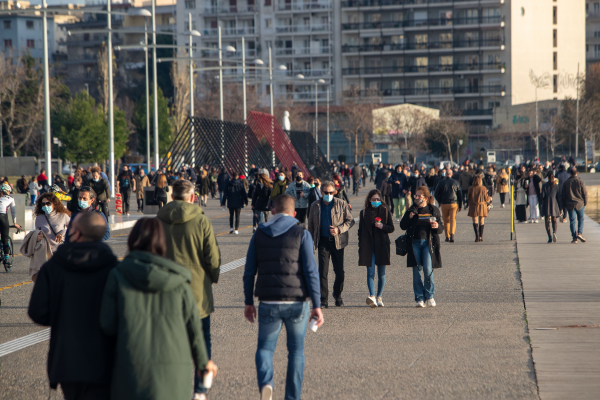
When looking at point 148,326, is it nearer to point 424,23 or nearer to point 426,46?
point 424,23

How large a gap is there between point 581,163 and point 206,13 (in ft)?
179

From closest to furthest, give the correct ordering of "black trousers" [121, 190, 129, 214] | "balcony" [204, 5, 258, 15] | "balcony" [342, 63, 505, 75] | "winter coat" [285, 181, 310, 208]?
"winter coat" [285, 181, 310, 208] → "black trousers" [121, 190, 129, 214] → "balcony" [342, 63, 505, 75] → "balcony" [204, 5, 258, 15]

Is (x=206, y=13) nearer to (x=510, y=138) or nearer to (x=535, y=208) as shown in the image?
(x=510, y=138)

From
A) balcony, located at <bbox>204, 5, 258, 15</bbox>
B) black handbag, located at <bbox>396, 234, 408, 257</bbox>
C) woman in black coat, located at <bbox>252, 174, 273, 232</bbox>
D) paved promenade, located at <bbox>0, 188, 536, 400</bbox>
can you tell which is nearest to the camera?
paved promenade, located at <bbox>0, 188, 536, 400</bbox>

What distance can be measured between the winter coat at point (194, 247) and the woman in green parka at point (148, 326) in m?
1.94

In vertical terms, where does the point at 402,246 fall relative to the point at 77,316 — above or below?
below

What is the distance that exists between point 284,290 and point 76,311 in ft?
6.41

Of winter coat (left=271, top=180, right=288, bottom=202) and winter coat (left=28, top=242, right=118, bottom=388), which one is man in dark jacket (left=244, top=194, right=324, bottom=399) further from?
winter coat (left=271, top=180, right=288, bottom=202)

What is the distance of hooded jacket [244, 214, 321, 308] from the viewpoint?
18.8 ft

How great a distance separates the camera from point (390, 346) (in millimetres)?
7891

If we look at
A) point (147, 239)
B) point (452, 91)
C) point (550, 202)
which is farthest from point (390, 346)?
point (452, 91)

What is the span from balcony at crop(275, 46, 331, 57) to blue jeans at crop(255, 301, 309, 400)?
96512mm

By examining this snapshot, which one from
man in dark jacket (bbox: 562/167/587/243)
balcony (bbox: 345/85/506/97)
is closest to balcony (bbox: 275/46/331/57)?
balcony (bbox: 345/85/506/97)

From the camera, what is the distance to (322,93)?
99.8 metres
